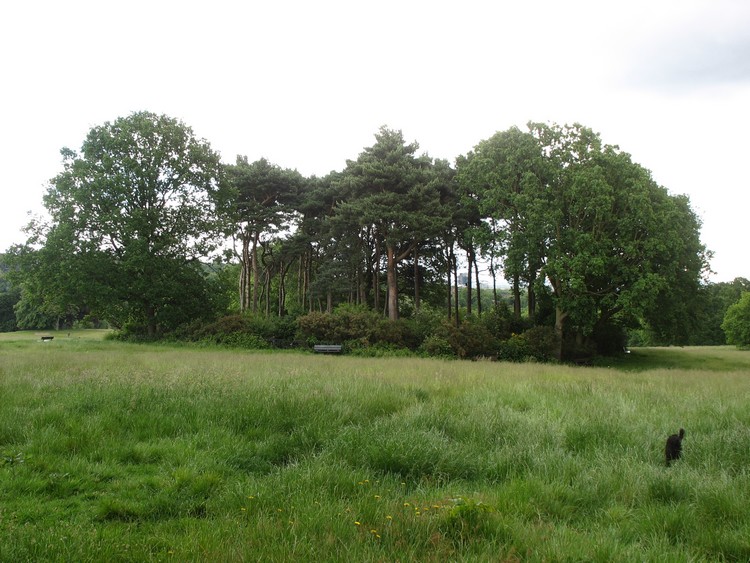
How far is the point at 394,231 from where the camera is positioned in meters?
29.4

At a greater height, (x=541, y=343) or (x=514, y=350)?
(x=541, y=343)

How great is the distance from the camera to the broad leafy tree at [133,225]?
90.8 ft

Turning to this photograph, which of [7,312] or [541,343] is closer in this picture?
[541,343]

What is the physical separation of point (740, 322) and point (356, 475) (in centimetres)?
6370

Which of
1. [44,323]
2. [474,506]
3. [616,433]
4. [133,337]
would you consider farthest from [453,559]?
[44,323]

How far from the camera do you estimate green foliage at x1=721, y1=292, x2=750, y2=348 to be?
51.2 m

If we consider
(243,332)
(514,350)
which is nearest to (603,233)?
(514,350)

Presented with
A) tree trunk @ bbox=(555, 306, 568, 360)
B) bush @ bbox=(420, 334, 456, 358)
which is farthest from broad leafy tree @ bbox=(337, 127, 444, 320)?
tree trunk @ bbox=(555, 306, 568, 360)

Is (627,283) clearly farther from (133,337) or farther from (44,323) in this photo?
(44,323)

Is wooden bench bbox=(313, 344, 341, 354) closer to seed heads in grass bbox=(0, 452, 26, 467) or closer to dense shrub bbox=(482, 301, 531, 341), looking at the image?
dense shrub bbox=(482, 301, 531, 341)

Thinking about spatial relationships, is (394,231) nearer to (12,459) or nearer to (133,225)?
(133,225)

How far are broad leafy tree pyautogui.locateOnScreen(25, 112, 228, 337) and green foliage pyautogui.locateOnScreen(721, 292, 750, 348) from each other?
5781 cm

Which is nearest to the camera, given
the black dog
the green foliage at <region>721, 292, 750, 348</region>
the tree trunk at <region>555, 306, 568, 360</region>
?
the black dog

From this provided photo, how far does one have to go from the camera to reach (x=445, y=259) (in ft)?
130
